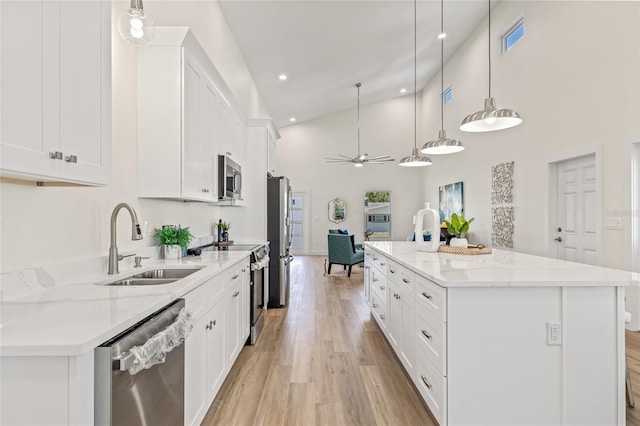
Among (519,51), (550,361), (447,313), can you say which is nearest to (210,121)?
(447,313)

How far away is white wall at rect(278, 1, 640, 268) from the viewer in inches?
142

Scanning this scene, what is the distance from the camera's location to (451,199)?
8.24 meters

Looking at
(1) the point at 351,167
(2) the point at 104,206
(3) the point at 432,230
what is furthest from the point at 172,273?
(1) the point at 351,167

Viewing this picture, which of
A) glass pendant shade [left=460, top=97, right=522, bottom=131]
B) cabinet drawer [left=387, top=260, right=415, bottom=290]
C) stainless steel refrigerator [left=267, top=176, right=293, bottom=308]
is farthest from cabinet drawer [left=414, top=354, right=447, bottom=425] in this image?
stainless steel refrigerator [left=267, top=176, right=293, bottom=308]

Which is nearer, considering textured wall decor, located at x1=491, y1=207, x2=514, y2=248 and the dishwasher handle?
the dishwasher handle

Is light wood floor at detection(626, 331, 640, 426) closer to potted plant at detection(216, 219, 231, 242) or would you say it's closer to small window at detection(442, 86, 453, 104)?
potted plant at detection(216, 219, 231, 242)

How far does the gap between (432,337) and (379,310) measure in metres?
1.60

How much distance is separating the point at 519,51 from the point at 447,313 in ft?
18.2

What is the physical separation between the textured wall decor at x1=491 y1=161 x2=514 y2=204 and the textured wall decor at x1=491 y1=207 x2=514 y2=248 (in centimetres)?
17

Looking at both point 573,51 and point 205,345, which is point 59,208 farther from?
point 573,51

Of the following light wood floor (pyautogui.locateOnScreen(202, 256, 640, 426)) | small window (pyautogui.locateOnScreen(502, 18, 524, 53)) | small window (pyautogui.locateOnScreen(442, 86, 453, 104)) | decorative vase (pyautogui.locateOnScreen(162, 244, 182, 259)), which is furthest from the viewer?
small window (pyautogui.locateOnScreen(442, 86, 453, 104))

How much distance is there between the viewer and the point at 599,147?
3895 millimetres

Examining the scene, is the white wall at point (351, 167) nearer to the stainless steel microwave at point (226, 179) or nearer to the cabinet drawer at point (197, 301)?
the stainless steel microwave at point (226, 179)

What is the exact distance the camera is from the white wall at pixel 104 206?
4.52 ft
